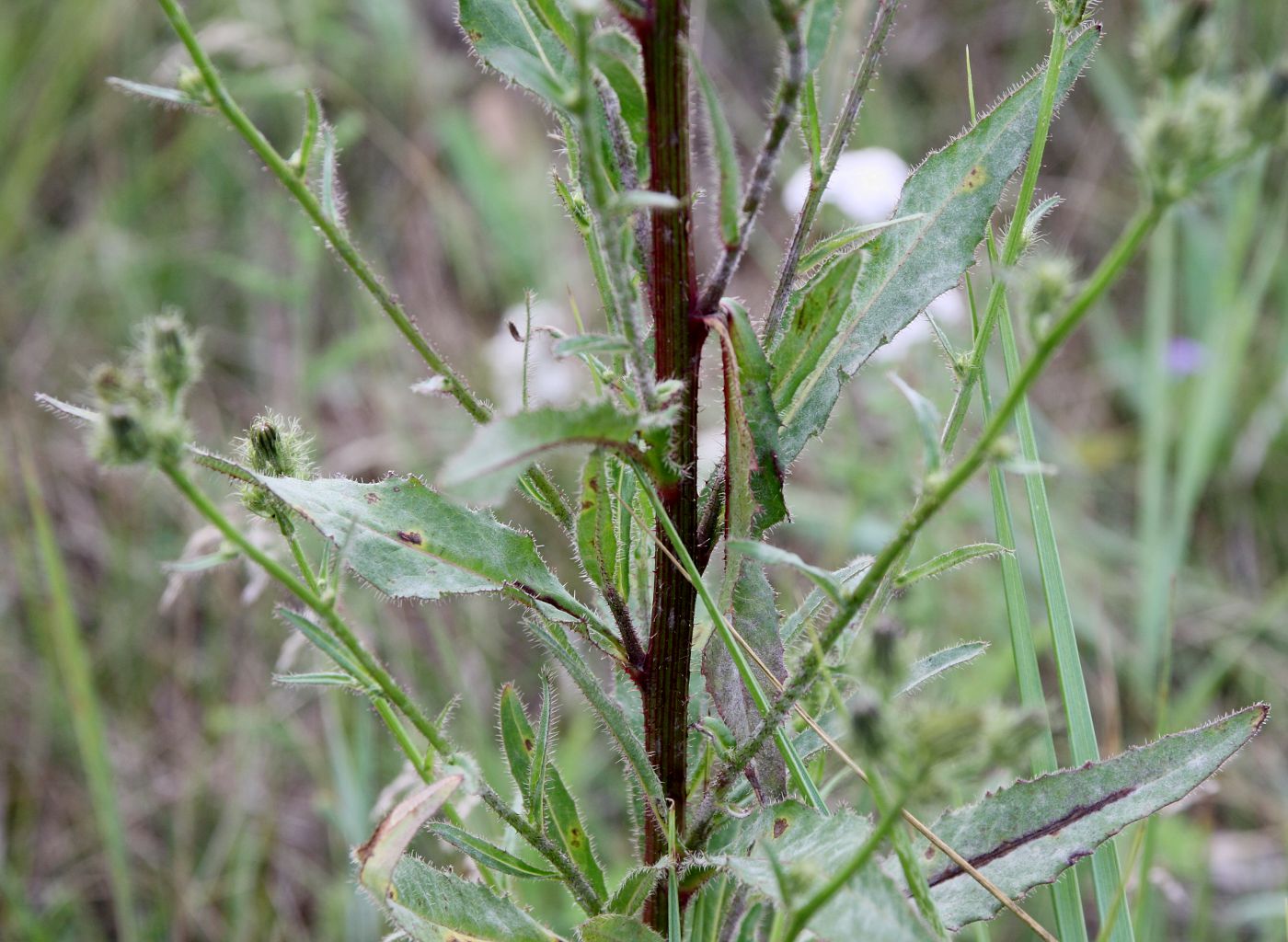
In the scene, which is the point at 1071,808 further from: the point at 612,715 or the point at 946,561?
the point at 612,715

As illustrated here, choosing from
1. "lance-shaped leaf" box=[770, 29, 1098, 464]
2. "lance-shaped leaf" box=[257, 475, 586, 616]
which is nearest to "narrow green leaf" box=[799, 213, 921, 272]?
"lance-shaped leaf" box=[770, 29, 1098, 464]

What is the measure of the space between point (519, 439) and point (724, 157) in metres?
0.28

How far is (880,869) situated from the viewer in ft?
3.03

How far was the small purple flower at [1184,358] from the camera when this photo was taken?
12.8 ft

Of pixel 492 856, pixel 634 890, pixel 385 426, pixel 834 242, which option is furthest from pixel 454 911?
pixel 385 426

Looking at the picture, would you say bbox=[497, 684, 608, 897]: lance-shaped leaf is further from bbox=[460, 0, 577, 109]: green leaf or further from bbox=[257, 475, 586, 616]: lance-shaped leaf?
bbox=[460, 0, 577, 109]: green leaf

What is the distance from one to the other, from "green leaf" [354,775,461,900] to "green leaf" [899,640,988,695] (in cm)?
50

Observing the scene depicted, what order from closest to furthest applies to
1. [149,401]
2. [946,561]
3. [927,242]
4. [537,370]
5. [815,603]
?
[149,401], [946,561], [927,242], [815,603], [537,370]

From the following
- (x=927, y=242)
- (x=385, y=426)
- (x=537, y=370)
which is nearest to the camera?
(x=927, y=242)

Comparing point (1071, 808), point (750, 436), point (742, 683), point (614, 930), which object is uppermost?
point (750, 436)

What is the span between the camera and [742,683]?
1167mm

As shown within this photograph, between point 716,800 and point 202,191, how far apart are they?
372cm

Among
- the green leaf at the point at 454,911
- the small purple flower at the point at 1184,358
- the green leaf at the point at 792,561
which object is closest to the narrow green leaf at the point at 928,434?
the green leaf at the point at 792,561

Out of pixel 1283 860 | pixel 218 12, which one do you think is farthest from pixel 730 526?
pixel 218 12
